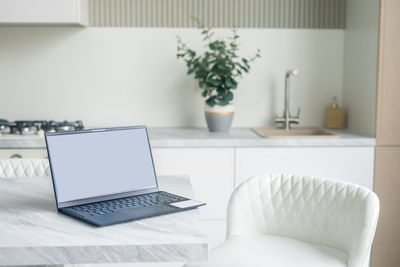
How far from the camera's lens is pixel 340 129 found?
11.6 ft

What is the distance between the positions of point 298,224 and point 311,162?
104 cm

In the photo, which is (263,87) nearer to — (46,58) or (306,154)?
(306,154)

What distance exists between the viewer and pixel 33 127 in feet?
10.6

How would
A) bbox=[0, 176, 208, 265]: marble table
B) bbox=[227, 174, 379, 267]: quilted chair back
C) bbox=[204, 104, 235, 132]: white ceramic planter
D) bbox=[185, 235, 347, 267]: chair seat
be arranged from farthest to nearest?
bbox=[204, 104, 235, 132]: white ceramic planter < bbox=[227, 174, 379, 267]: quilted chair back < bbox=[185, 235, 347, 267]: chair seat < bbox=[0, 176, 208, 265]: marble table

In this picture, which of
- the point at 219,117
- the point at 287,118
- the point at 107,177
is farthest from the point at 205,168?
the point at 107,177

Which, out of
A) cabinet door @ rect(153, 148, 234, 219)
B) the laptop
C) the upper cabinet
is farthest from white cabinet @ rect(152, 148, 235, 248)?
the laptop

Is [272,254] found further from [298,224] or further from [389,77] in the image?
[389,77]

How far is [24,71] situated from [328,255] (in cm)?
240

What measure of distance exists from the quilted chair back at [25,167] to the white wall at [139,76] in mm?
1280

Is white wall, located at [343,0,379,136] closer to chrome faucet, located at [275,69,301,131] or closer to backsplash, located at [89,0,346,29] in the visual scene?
backsplash, located at [89,0,346,29]

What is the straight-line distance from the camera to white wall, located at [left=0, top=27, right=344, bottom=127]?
3.51m

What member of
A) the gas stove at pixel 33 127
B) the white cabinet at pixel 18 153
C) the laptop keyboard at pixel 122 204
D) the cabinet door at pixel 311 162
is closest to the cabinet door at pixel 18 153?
the white cabinet at pixel 18 153

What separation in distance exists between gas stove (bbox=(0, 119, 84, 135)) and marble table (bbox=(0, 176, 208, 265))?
179 centimetres

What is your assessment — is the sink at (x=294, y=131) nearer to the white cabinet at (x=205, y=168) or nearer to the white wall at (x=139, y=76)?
the white wall at (x=139, y=76)
